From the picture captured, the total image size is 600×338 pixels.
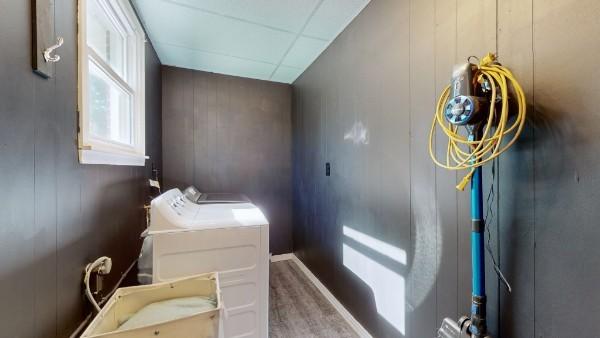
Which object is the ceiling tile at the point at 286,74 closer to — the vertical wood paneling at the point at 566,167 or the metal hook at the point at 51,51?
the metal hook at the point at 51,51

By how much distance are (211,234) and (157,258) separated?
0.97 ft

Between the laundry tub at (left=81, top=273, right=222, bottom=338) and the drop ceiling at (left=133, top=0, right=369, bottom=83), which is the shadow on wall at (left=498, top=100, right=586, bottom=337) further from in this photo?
the drop ceiling at (left=133, top=0, right=369, bottom=83)

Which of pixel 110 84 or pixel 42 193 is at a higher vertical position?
pixel 110 84

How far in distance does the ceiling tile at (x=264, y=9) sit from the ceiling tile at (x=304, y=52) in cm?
30

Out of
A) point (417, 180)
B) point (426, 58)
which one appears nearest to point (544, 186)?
point (417, 180)

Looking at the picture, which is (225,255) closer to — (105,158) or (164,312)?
(164,312)

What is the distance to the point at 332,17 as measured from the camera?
5.88 ft

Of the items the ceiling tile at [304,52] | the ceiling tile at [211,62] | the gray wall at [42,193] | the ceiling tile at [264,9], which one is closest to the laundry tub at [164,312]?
the gray wall at [42,193]

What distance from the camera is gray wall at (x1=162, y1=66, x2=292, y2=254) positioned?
2748 millimetres

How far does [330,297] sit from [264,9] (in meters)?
2.54

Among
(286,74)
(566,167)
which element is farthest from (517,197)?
(286,74)

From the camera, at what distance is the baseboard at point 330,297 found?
1744 millimetres

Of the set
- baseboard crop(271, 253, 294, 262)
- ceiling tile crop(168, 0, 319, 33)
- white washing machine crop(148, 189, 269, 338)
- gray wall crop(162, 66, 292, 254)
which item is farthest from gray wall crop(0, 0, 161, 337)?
baseboard crop(271, 253, 294, 262)

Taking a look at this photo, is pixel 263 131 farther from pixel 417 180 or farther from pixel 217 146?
pixel 417 180
